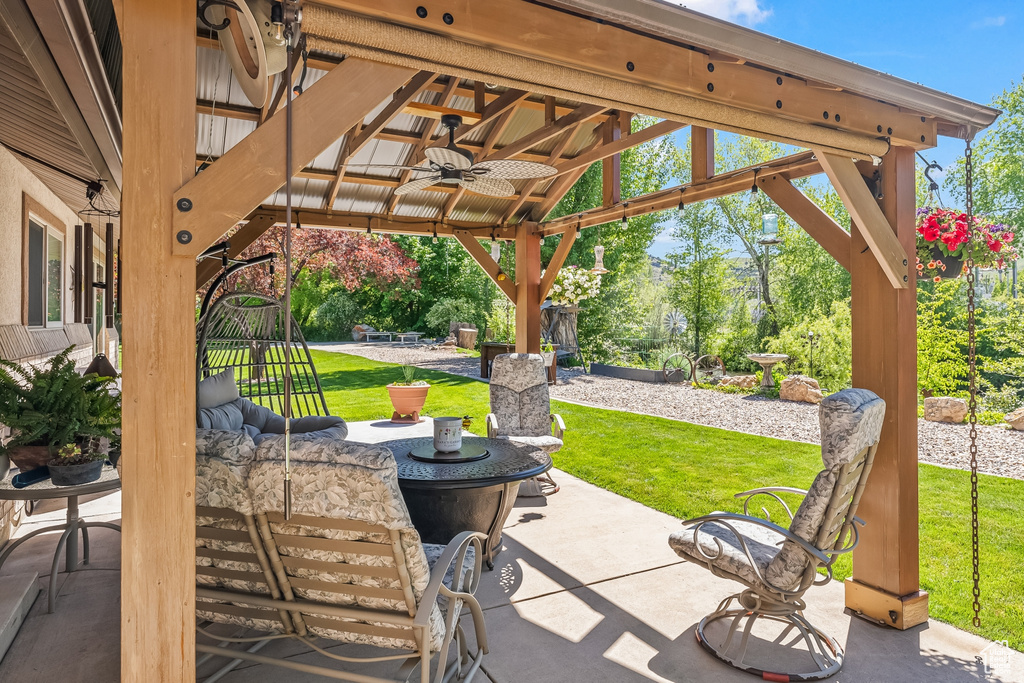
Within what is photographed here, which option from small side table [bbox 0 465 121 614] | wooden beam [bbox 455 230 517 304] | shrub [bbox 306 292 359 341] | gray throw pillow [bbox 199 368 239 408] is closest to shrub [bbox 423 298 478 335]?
shrub [bbox 306 292 359 341]

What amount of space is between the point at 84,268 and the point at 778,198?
20.1 feet

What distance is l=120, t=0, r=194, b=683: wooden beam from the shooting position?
1.59 m

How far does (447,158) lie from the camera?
362 centimetres

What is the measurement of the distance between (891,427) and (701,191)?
205 cm

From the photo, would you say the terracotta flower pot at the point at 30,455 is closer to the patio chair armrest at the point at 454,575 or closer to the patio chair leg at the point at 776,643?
the patio chair armrest at the point at 454,575

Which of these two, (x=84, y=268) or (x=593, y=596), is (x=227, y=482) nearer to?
(x=593, y=596)

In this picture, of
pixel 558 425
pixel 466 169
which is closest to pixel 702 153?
pixel 466 169

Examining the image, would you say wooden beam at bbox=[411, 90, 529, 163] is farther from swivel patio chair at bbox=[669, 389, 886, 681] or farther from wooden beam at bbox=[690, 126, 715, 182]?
swivel patio chair at bbox=[669, 389, 886, 681]

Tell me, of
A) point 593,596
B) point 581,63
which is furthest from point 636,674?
point 581,63

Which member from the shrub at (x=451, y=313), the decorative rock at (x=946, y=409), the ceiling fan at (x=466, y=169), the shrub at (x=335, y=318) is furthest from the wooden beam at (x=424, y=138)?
the shrub at (x=335, y=318)

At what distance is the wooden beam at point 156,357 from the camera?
159 centimetres

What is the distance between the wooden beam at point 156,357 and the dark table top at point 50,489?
1.44 meters

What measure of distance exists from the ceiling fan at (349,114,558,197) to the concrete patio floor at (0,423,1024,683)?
2.38 meters

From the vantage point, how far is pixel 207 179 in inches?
63.7
